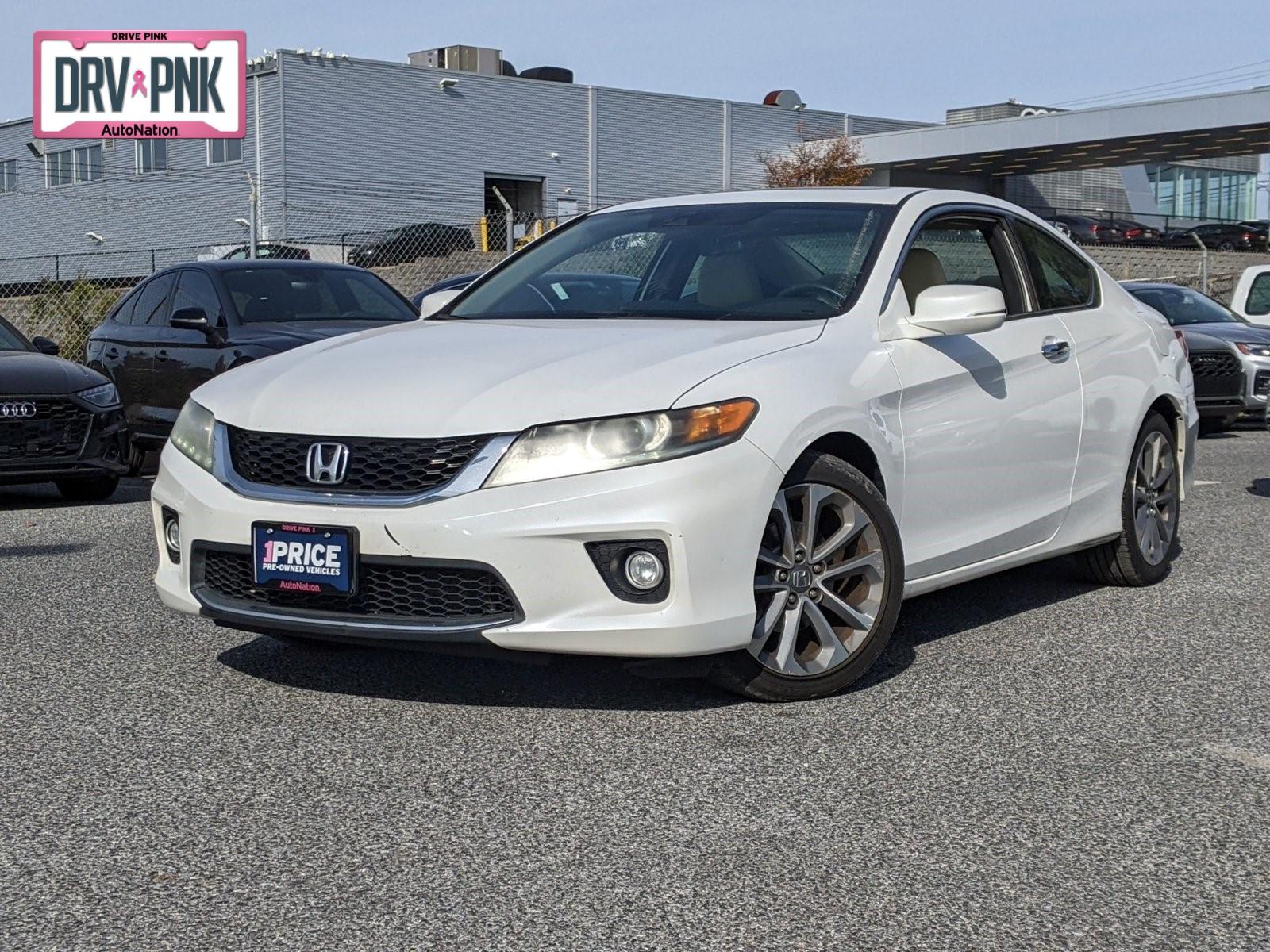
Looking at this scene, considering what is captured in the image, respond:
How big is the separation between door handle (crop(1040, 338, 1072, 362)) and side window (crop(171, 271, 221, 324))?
22.6 ft

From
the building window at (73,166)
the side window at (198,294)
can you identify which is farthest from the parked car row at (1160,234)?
the side window at (198,294)

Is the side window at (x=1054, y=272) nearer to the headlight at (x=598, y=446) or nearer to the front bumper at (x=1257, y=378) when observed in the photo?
the headlight at (x=598, y=446)

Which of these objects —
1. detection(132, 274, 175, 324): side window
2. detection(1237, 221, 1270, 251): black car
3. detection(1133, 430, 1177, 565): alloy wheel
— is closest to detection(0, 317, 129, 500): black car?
detection(132, 274, 175, 324): side window

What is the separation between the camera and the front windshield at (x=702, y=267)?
555 cm

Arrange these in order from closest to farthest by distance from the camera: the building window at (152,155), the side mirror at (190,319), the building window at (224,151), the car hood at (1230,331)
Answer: the side mirror at (190,319) < the car hood at (1230,331) < the building window at (224,151) < the building window at (152,155)

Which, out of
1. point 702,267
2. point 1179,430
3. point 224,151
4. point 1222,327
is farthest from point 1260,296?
point 224,151

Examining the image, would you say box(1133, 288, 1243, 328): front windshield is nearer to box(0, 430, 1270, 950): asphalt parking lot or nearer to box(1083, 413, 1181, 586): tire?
box(1083, 413, 1181, 586): tire

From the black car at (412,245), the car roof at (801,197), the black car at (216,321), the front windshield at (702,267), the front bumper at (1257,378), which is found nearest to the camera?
the front windshield at (702,267)

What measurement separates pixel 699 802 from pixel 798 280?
6.94 feet

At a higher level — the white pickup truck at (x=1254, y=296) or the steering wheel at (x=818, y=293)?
the steering wheel at (x=818, y=293)

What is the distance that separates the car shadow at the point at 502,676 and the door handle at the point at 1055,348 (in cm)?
99

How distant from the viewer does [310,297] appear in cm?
1188

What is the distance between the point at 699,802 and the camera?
159 inches

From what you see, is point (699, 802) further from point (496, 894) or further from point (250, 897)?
point (250, 897)
